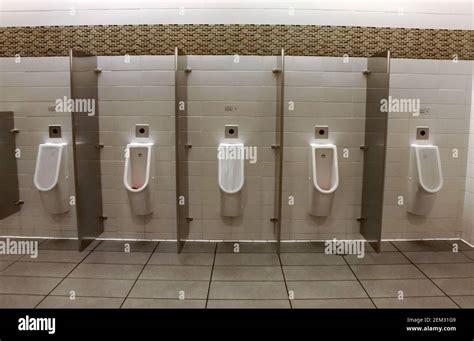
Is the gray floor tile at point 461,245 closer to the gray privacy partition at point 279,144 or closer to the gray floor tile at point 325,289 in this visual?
the gray floor tile at point 325,289

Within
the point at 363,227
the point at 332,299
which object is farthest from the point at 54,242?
the point at 363,227

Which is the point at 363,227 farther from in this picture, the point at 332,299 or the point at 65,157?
the point at 65,157

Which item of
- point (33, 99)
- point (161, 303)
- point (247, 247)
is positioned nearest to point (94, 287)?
point (161, 303)

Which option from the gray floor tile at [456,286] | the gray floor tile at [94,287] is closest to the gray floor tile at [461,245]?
the gray floor tile at [456,286]

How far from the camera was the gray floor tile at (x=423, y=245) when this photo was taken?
367 centimetres

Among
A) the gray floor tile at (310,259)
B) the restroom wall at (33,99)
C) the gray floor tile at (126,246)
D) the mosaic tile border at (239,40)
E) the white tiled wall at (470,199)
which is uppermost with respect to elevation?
the mosaic tile border at (239,40)

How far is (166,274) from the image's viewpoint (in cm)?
311

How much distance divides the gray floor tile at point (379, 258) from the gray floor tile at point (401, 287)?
14.1 inches

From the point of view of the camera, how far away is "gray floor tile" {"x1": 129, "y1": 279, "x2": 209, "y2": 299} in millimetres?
2752

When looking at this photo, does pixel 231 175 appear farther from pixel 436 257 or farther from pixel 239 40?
pixel 436 257

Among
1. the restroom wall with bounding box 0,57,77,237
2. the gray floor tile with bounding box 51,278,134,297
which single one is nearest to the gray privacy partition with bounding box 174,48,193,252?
the gray floor tile with bounding box 51,278,134,297

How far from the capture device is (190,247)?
12.1ft

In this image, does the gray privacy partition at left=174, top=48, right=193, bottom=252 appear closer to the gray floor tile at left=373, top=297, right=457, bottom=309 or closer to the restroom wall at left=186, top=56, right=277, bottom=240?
the restroom wall at left=186, top=56, right=277, bottom=240

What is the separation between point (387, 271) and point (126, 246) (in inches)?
97.7
